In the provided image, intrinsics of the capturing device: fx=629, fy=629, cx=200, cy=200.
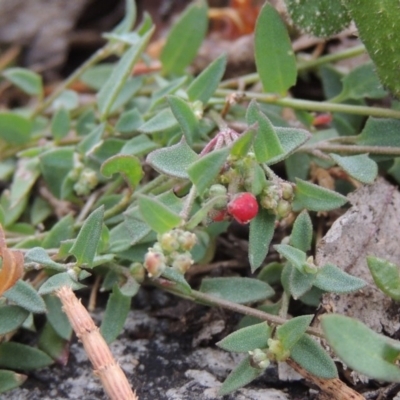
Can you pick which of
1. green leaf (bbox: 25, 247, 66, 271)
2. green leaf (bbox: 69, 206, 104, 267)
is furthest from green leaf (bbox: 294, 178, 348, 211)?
green leaf (bbox: 25, 247, 66, 271)

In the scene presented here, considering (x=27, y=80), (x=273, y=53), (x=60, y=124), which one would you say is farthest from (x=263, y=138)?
(x=27, y=80)

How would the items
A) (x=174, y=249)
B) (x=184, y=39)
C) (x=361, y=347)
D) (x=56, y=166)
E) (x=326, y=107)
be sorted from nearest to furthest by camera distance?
(x=361, y=347) → (x=174, y=249) → (x=326, y=107) → (x=56, y=166) → (x=184, y=39)

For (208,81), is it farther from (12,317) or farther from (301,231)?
(12,317)

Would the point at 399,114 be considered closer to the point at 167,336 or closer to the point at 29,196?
the point at 167,336

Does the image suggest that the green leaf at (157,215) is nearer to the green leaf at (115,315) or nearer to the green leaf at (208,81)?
the green leaf at (115,315)

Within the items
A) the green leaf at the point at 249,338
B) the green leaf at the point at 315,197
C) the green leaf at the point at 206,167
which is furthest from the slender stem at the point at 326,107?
the green leaf at the point at 249,338

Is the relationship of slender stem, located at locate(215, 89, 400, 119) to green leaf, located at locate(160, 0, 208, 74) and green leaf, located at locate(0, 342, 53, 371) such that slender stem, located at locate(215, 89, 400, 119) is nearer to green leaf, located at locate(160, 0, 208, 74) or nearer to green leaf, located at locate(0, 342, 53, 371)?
green leaf, located at locate(160, 0, 208, 74)

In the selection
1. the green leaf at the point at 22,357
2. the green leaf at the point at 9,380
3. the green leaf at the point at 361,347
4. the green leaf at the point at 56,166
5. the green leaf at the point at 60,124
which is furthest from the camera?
the green leaf at the point at 60,124
